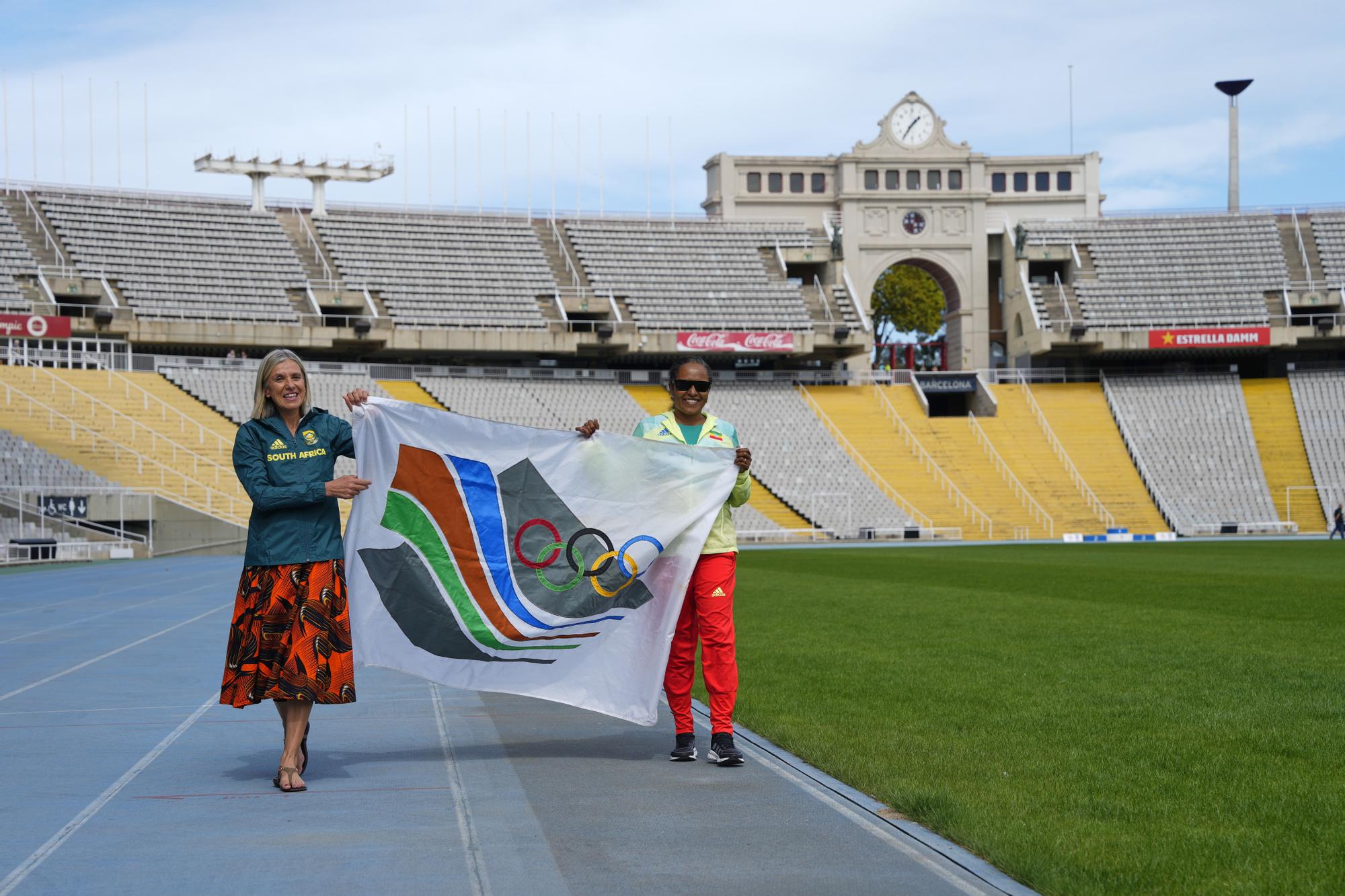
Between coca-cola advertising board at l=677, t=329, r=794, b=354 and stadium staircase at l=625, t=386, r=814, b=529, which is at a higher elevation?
coca-cola advertising board at l=677, t=329, r=794, b=354

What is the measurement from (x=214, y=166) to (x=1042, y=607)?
49.0m

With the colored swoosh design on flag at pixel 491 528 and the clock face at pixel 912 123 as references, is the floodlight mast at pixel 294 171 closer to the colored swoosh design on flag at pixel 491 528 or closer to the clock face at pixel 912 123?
the clock face at pixel 912 123

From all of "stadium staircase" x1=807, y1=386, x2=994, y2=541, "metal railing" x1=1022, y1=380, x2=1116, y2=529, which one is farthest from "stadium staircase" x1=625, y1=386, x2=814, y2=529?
"metal railing" x1=1022, y1=380, x2=1116, y2=529

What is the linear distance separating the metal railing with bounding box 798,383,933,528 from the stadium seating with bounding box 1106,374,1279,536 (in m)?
9.07

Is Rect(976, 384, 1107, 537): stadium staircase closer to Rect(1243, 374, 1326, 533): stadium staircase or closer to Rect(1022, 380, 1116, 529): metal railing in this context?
Rect(1022, 380, 1116, 529): metal railing

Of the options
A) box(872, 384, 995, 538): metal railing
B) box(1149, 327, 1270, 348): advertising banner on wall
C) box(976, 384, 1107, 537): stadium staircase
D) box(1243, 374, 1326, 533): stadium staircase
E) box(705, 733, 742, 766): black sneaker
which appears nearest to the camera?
box(705, 733, 742, 766): black sneaker

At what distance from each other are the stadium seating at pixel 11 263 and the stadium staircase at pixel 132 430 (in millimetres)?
4787

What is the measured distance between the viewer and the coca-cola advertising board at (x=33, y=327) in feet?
143

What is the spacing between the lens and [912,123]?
66125 millimetres

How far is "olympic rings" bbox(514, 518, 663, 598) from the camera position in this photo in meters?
7.39

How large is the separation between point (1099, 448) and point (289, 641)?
163 ft

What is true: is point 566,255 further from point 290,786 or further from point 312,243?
point 290,786

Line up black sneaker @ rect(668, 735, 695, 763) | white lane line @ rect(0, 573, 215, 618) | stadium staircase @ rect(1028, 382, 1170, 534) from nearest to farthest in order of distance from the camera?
black sneaker @ rect(668, 735, 695, 763) < white lane line @ rect(0, 573, 215, 618) < stadium staircase @ rect(1028, 382, 1170, 534)

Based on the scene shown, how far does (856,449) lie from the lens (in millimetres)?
51125
